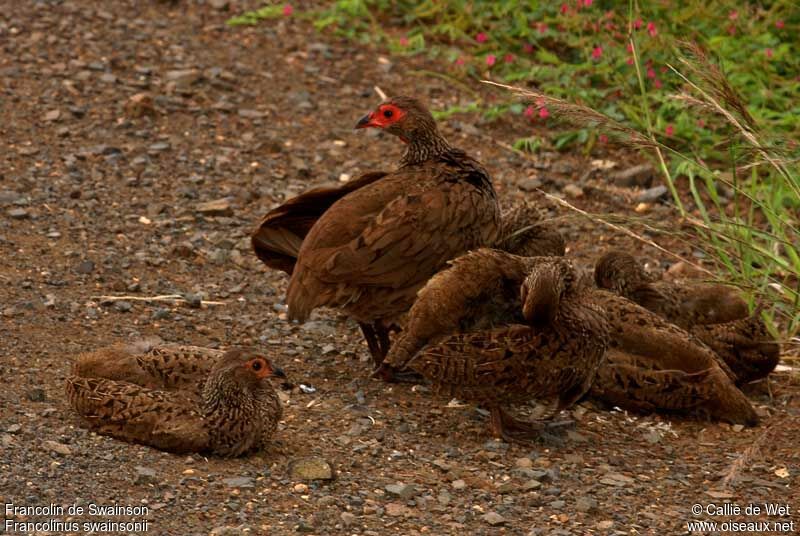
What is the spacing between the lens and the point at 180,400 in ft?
18.3

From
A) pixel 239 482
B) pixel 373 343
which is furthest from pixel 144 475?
pixel 373 343

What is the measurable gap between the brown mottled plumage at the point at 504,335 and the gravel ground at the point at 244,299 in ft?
0.94

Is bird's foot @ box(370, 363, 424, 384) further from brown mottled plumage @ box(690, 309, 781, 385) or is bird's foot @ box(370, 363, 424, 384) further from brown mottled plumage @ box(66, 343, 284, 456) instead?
brown mottled plumage @ box(690, 309, 781, 385)

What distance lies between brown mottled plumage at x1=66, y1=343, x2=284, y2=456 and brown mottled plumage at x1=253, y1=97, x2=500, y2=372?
0.81 m

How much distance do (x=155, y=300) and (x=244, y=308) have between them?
1.61ft

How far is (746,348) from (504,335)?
5.37 ft

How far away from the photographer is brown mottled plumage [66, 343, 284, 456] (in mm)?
5438

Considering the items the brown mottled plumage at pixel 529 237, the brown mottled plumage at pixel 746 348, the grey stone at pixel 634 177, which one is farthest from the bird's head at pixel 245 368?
the grey stone at pixel 634 177

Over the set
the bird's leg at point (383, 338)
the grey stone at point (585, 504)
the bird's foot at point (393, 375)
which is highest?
the grey stone at point (585, 504)

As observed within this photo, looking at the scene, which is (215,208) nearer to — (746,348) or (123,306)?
(123,306)

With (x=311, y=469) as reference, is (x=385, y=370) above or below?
below

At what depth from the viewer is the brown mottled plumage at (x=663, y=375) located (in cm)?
621

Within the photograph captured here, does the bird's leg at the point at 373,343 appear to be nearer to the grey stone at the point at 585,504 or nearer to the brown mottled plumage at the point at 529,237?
the brown mottled plumage at the point at 529,237

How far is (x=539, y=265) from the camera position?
18.9 ft
